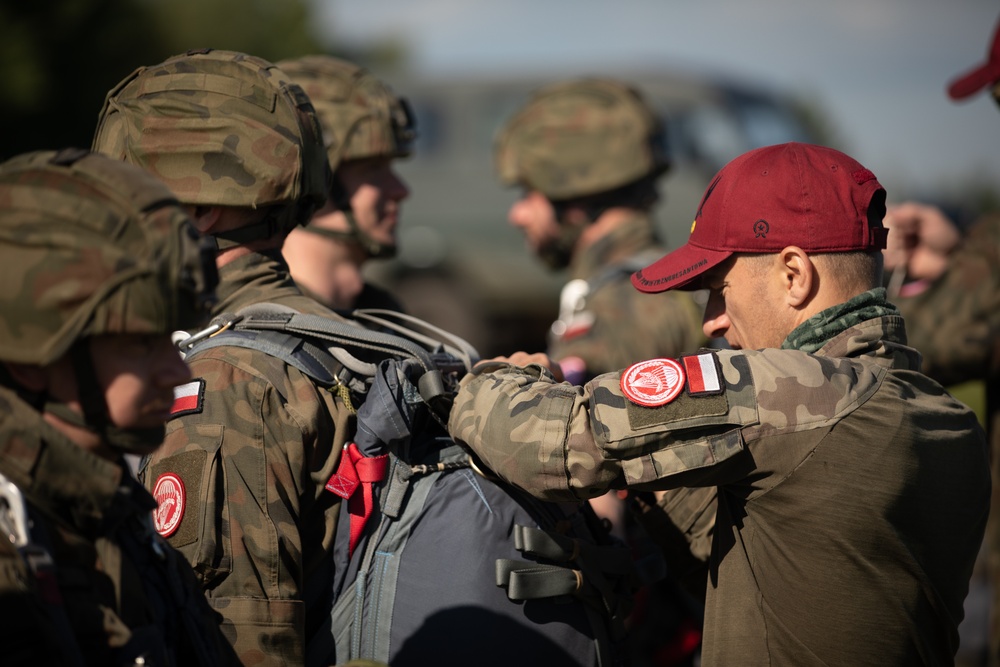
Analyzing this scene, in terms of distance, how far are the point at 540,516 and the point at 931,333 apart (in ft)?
8.29

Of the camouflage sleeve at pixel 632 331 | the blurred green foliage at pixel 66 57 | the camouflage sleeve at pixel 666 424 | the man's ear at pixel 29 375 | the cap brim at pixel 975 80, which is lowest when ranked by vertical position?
the camouflage sleeve at pixel 632 331

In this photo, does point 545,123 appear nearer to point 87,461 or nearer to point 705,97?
point 87,461

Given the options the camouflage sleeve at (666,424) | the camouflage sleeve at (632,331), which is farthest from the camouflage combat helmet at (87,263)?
the camouflage sleeve at (632,331)

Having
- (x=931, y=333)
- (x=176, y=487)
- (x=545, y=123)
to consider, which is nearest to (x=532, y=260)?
(x=545, y=123)

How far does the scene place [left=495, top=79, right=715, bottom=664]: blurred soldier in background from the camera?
4.70 meters

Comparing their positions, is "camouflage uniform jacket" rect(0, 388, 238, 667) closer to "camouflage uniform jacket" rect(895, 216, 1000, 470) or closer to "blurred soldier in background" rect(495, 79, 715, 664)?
"blurred soldier in background" rect(495, 79, 715, 664)

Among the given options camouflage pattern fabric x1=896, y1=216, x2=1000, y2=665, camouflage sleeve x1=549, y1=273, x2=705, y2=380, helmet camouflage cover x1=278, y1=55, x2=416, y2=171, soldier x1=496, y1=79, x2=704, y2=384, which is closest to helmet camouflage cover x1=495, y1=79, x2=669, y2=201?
soldier x1=496, y1=79, x2=704, y2=384

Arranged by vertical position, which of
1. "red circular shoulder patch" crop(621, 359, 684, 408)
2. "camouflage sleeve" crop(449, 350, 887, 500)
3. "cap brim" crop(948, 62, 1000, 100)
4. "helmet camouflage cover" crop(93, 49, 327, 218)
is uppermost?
"cap brim" crop(948, 62, 1000, 100)

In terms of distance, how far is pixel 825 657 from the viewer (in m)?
2.24

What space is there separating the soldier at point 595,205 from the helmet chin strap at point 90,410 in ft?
9.91

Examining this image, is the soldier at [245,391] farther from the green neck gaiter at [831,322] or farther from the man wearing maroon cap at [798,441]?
the green neck gaiter at [831,322]

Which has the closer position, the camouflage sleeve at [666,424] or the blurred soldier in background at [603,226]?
the camouflage sleeve at [666,424]

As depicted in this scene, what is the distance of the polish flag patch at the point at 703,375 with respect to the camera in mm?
2145

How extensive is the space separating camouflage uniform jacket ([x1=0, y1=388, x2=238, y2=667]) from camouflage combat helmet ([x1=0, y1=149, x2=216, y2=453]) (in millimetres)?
91
